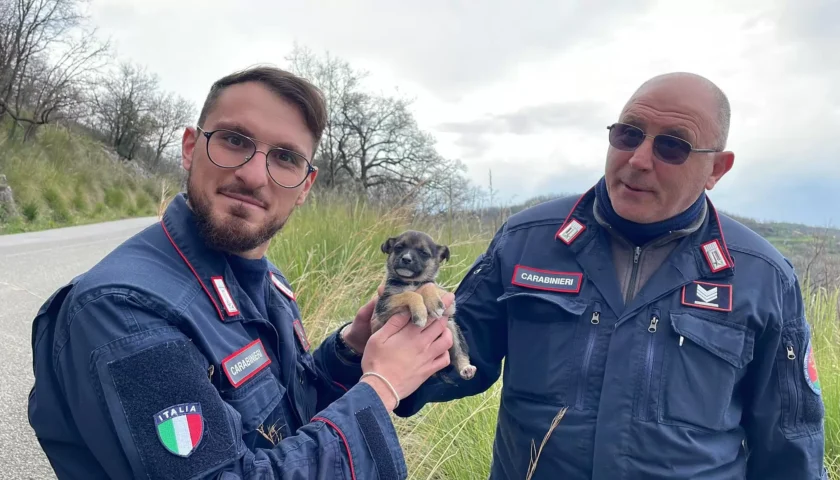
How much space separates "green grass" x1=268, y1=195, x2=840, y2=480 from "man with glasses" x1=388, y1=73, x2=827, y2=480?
114 cm

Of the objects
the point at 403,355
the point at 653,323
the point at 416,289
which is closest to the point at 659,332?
the point at 653,323

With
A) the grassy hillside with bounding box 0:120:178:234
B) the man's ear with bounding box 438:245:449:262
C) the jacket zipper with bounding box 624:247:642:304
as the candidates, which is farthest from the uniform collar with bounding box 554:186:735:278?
the grassy hillside with bounding box 0:120:178:234

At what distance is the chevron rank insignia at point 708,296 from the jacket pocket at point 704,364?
7 cm

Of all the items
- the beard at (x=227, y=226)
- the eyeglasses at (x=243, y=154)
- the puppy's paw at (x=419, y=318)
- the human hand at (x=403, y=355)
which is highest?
the eyeglasses at (x=243, y=154)

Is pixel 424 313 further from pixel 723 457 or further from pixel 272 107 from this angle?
pixel 723 457

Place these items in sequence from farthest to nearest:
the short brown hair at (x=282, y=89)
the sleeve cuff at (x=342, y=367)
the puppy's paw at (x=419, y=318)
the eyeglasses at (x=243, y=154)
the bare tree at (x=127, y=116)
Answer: the bare tree at (x=127, y=116)
the sleeve cuff at (x=342, y=367)
the puppy's paw at (x=419, y=318)
the short brown hair at (x=282, y=89)
the eyeglasses at (x=243, y=154)

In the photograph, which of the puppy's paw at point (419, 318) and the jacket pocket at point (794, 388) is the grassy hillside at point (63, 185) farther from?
the jacket pocket at point (794, 388)

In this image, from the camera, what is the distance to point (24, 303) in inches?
251

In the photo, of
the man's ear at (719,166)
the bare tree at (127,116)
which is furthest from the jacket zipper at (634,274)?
the bare tree at (127,116)

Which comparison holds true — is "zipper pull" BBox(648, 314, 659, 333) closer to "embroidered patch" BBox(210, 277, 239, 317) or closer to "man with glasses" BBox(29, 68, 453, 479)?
"man with glasses" BBox(29, 68, 453, 479)

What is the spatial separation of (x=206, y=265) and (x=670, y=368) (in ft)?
6.52

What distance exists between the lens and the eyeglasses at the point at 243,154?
7.31ft

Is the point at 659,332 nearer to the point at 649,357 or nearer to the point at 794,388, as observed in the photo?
the point at 649,357

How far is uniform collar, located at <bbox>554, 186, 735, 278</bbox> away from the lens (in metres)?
2.43
